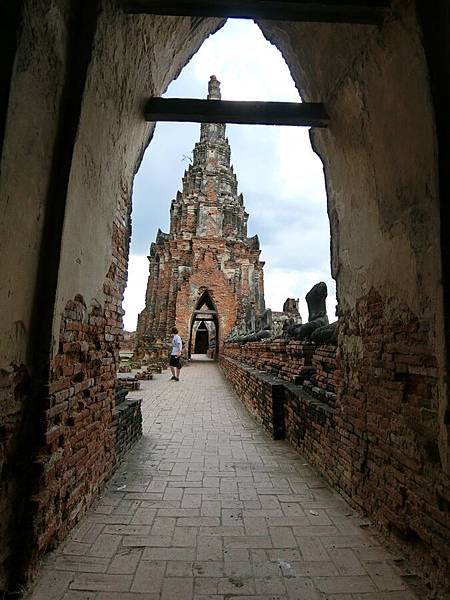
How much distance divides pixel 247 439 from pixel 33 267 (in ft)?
13.4

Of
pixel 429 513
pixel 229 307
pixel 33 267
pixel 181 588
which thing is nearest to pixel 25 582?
pixel 181 588

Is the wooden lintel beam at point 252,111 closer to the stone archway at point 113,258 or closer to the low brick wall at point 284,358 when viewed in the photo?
the stone archway at point 113,258

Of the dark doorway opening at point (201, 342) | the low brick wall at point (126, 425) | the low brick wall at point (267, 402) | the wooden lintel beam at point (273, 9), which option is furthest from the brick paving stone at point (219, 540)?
the dark doorway opening at point (201, 342)

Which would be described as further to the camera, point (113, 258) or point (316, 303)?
point (316, 303)

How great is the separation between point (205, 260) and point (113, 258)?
18157 mm

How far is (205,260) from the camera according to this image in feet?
71.3

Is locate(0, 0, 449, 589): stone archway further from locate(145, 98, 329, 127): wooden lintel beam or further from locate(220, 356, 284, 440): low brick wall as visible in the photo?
locate(220, 356, 284, 440): low brick wall

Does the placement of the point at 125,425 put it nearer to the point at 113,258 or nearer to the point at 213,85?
the point at 113,258

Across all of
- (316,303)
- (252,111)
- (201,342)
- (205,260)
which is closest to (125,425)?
(316,303)

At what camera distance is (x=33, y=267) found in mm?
2193

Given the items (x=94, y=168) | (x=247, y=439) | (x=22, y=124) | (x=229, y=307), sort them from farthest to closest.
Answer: (x=229, y=307) → (x=247, y=439) → (x=94, y=168) → (x=22, y=124)

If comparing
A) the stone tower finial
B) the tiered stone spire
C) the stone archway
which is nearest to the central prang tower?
the tiered stone spire

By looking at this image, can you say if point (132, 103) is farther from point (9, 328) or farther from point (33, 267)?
point (9, 328)

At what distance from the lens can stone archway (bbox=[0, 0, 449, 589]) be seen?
80.9 inches
